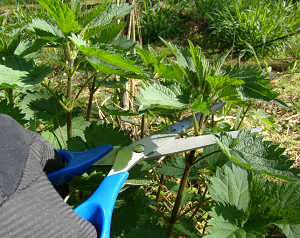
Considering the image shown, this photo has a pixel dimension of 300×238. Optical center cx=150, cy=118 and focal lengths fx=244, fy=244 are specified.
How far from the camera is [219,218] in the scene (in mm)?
833

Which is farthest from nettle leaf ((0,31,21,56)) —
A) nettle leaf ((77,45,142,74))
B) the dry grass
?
the dry grass

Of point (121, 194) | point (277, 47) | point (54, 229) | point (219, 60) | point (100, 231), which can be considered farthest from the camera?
point (277, 47)

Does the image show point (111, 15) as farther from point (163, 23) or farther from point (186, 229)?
point (163, 23)

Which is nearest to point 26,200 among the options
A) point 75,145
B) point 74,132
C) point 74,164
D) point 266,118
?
point 74,164

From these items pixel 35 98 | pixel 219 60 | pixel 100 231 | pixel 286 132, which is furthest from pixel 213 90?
pixel 286 132

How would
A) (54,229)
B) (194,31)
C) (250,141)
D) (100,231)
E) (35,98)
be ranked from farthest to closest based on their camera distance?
1. (194,31)
2. (35,98)
3. (250,141)
4. (100,231)
5. (54,229)

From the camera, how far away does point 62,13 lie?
0.82 meters

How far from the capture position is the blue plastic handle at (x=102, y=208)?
65 centimetres

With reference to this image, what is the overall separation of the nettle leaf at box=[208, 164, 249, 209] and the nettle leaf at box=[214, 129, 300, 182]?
0.19m

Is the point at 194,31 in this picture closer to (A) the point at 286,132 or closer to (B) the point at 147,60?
(A) the point at 286,132

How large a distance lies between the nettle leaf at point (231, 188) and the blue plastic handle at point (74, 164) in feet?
1.40

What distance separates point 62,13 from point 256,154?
2.56 ft

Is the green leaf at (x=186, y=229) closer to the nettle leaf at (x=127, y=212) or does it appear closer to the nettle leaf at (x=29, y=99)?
the nettle leaf at (x=127, y=212)

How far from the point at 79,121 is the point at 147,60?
1.71 ft
